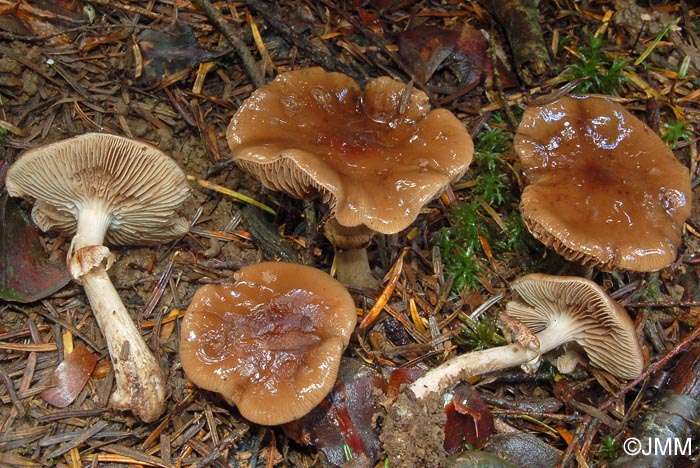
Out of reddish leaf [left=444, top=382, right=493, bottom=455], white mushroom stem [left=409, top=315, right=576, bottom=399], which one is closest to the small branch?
white mushroom stem [left=409, top=315, right=576, bottom=399]

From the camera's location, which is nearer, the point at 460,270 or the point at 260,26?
→ the point at 460,270

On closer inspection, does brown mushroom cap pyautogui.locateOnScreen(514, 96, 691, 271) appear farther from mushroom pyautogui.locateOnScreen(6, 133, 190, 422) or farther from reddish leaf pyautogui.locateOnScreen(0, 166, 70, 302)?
reddish leaf pyautogui.locateOnScreen(0, 166, 70, 302)

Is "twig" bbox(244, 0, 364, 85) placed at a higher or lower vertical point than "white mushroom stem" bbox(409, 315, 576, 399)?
higher

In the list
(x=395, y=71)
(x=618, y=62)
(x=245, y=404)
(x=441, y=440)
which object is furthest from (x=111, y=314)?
(x=618, y=62)

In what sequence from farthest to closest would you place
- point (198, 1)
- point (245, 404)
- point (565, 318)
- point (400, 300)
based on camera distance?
point (198, 1), point (400, 300), point (565, 318), point (245, 404)

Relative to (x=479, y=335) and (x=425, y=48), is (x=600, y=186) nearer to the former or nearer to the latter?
(x=479, y=335)

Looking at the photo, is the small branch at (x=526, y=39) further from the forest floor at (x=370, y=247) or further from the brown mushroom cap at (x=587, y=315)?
the brown mushroom cap at (x=587, y=315)

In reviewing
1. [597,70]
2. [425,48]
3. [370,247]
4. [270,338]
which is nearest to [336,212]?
[270,338]

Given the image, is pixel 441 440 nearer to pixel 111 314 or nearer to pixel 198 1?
pixel 111 314
